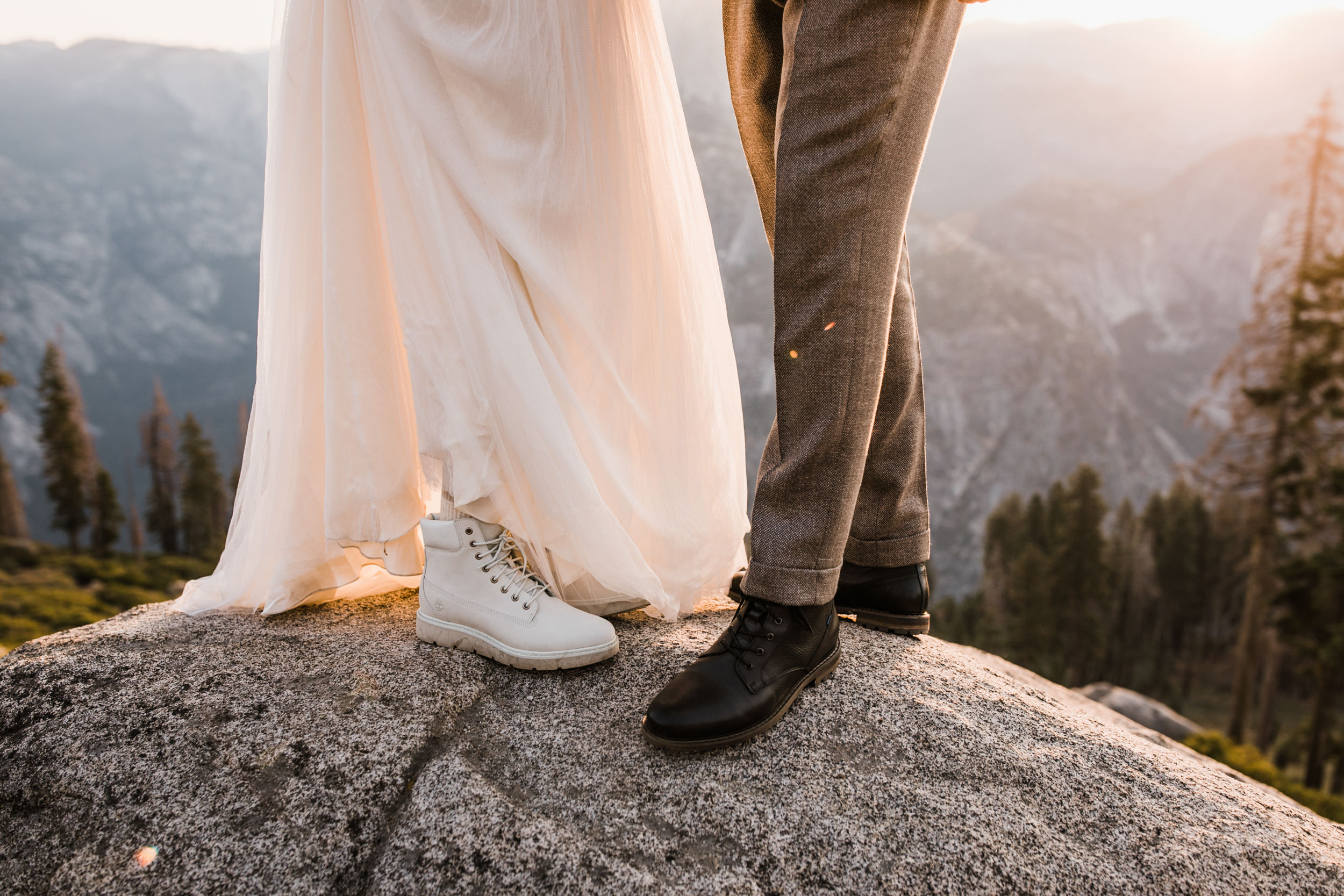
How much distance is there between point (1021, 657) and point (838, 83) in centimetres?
3876

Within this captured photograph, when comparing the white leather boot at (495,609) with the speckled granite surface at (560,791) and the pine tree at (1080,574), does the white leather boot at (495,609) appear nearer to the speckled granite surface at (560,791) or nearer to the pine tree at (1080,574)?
the speckled granite surface at (560,791)

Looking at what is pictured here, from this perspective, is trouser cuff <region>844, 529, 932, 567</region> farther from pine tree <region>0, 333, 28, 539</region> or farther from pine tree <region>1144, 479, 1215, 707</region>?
pine tree <region>0, 333, 28, 539</region>

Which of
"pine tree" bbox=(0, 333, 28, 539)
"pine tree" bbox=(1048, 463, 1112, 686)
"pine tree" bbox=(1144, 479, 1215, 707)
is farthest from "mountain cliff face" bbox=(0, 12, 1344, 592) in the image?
"pine tree" bbox=(0, 333, 28, 539)

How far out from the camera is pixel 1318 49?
149 metres

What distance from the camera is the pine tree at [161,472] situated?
49.1 meters

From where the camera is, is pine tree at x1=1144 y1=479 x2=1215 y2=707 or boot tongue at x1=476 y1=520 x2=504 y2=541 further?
pine tree at x1=1144 y1=479 x2=1215 y2=707

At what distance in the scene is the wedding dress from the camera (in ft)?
5.90

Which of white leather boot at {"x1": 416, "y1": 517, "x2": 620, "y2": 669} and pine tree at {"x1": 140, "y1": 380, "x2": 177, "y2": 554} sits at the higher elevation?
white leather boot at {"x1": 416, "y1": 517, "x2": 620, "y2": 669}

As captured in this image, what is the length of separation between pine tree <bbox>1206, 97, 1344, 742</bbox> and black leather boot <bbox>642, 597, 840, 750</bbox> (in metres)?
22.1

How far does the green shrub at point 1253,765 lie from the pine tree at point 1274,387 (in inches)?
341

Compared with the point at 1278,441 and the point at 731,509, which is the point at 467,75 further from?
the point at 1278,441

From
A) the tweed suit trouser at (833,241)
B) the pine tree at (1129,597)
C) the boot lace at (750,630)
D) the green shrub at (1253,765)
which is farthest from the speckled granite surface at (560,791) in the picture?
the pine tree at (1129,597)

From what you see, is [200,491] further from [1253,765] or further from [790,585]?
[790,585]

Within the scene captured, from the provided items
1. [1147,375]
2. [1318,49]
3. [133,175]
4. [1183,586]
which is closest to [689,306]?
[1183,586]
